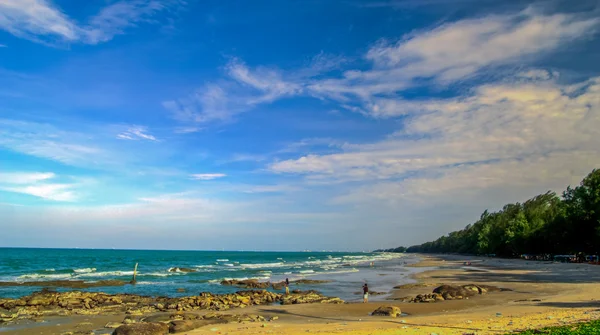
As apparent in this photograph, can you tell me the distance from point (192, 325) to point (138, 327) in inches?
96.0

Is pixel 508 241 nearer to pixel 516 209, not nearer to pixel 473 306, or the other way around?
pixel 516 209

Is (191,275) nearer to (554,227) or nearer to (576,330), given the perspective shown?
(576,330)

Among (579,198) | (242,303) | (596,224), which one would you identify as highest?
(579,198)

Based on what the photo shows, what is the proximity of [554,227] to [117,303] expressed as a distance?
7340 centimetres

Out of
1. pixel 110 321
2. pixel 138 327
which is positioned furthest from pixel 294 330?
pixel 110 321

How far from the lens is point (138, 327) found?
17.0 meters

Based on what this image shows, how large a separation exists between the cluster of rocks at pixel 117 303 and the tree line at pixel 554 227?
164 ft

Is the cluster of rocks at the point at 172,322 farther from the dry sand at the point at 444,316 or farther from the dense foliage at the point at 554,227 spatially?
the dense foliage at the point at 554,227


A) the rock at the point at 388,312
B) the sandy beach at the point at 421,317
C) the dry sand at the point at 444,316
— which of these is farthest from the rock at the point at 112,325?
the rock at the point at 388,312

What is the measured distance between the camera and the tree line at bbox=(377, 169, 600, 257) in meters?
59.7

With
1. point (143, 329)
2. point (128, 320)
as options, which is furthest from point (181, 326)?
point (128, 320)

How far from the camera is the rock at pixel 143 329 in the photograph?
16641 mm

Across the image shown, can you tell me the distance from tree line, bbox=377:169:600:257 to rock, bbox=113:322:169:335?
5944 cm

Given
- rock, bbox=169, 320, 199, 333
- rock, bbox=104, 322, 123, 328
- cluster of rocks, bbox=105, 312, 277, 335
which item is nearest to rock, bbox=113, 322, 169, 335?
cluster of rocks, bbox=105, 312, 277, 335
